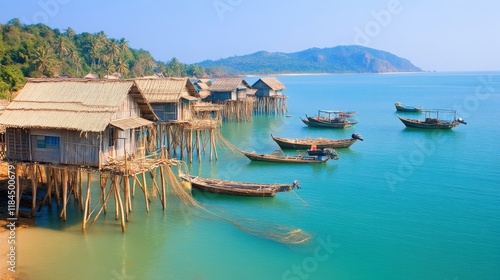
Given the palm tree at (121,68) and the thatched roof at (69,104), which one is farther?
the palm tree at (121,68)

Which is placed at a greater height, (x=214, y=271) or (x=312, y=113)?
(x=312, y=113)

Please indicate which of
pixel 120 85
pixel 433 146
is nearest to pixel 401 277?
pixel 120 85

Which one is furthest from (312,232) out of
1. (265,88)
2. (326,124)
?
(265,88)

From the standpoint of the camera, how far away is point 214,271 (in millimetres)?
16312

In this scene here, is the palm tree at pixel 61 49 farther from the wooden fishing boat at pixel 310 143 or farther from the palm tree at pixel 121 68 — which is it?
the wooden fishing boat at pixel 310 143

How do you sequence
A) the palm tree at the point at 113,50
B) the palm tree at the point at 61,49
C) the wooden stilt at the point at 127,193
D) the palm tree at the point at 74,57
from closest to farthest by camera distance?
the wooden stilt at the point at 127,193 → the palm tree at the point at 61,49 → the palm tree at the point at 74,57 → the palm tree at the point at 113,50

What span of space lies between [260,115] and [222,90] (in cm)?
1373

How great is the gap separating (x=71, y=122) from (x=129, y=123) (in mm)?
2348

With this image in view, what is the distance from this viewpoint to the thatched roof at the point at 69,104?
59.0 feet

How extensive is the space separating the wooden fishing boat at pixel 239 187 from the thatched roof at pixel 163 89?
635 centimetres

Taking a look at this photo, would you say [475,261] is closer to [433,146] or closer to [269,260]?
[269,260]

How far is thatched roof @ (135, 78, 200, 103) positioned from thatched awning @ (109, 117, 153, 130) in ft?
27.7

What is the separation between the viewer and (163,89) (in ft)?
97.2

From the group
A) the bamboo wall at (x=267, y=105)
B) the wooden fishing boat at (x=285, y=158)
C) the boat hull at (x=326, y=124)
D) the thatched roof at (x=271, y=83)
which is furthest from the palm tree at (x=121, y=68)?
the wooden fishing boat at (x=285, y=158)
